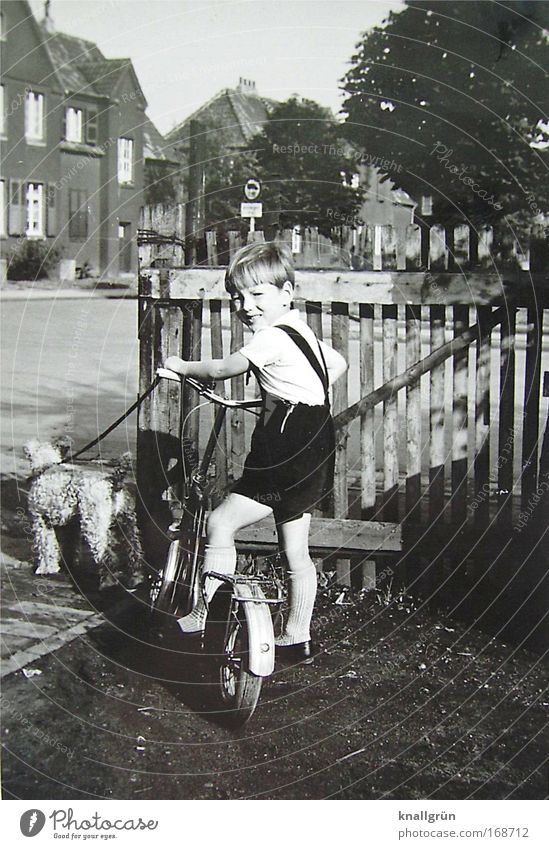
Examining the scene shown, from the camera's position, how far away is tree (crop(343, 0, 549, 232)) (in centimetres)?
355

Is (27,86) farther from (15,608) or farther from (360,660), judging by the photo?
(360,660)

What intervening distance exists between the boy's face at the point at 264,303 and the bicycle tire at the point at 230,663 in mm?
953

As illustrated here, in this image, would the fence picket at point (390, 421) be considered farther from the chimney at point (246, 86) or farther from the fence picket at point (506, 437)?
the chimney at point (246, 86)

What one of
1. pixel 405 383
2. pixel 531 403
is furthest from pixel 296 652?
pixel 531 403

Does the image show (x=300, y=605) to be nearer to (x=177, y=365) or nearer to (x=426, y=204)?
(x=177, y=365)

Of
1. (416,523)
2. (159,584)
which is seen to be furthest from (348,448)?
(159,584)

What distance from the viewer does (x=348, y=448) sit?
13.7ft

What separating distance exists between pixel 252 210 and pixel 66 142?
2.27 ft

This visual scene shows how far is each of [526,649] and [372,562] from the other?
0.68 metres

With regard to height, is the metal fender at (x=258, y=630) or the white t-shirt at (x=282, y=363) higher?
the white t-shirt at (x=282, y=363)

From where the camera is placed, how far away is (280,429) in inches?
135

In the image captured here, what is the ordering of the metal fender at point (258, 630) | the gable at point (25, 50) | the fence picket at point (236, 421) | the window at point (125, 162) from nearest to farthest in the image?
the metal fender at point (258, 630), the gable at point (25, 50), the window at point (125, 162), the fence picket at point (236, 421)

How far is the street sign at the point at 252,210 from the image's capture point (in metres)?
3.50
